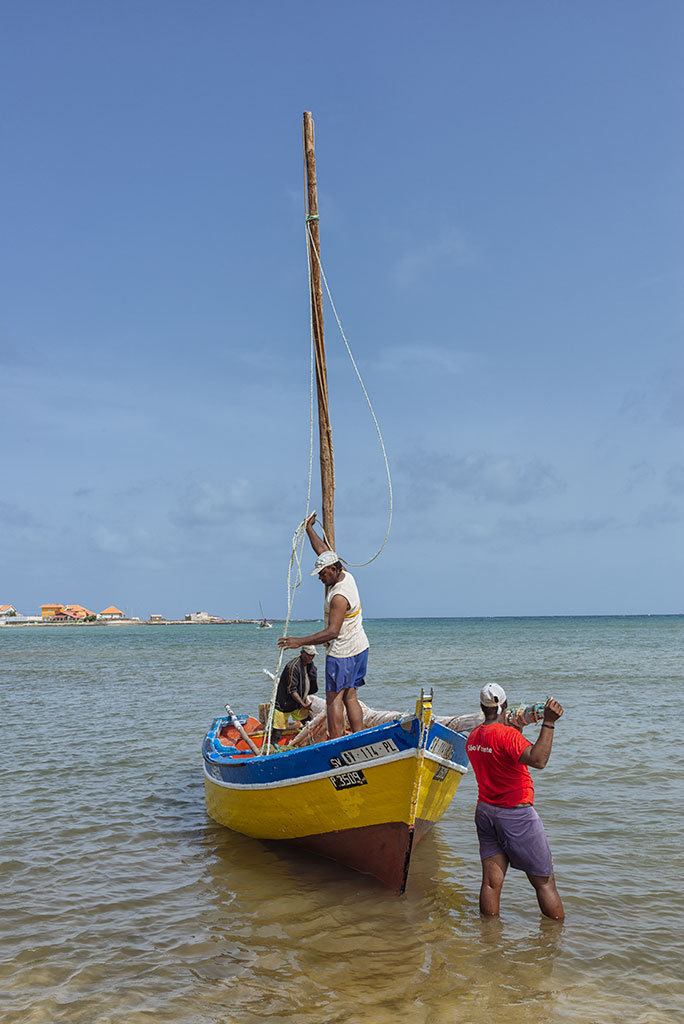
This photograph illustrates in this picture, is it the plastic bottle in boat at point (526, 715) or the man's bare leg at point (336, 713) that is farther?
the man's bare leg at point (336, 713)

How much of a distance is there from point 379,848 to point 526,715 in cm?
238

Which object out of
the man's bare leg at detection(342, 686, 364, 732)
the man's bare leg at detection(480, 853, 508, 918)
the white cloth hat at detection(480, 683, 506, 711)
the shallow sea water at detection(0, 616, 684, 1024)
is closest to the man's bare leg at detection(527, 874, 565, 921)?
the shallow sea water at detection(0, 616, 684, 1024)

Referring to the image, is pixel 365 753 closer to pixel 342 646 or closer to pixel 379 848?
pixel 379 848

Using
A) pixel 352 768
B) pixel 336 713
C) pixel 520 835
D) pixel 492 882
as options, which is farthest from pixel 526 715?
pixel 336 713

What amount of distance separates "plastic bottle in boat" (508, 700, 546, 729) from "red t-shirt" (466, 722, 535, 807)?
0.40ft

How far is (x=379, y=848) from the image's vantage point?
7504 millimetres

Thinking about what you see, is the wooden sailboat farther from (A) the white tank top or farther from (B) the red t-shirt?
(A) the white tank top

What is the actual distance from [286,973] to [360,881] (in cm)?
205

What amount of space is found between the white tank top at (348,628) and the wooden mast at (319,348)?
1680 mm

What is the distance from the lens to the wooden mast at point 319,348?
10031 mm

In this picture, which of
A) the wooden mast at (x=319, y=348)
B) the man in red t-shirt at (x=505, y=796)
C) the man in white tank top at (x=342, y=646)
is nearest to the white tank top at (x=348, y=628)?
the man in white tank top at (x=342, y=646)

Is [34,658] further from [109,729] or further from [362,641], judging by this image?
[362,641]

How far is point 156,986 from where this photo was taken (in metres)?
5.73

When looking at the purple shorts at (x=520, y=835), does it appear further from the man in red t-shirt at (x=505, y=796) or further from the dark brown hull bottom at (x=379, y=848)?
the dark brown hull bottom at (x=379, y=848)
